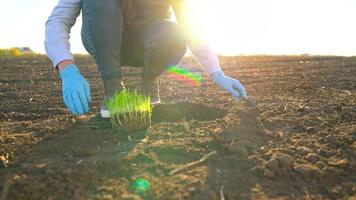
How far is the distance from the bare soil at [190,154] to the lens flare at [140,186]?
0.01m

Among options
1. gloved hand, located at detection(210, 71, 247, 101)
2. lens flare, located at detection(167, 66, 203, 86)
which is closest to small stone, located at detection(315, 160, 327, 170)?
gloved hand, located at detection(210, 71, 247, 101)

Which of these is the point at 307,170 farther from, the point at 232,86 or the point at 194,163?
the point at 232,86

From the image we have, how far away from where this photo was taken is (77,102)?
281 centimetres

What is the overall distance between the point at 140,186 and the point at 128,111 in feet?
3.06

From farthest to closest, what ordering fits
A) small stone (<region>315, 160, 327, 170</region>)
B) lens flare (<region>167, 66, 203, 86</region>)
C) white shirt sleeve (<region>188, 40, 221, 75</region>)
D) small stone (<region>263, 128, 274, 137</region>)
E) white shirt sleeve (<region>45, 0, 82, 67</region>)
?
lens flare (<region>167, 66, 203, 86</region>) < white shirt sleeve (<region>188, 40, 221, 75</region>) < white shirt sleeve (<region>45, 0, 82, 67</region>) < small stone (<region>263, 128, 274, 137</region>) < small stone (<region>315, 160, 327, 170</region>)

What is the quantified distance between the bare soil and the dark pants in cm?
35

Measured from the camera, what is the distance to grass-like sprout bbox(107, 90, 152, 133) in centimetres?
272

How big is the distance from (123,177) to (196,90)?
3427 mm

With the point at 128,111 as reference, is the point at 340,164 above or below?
below

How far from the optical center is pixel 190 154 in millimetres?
2252

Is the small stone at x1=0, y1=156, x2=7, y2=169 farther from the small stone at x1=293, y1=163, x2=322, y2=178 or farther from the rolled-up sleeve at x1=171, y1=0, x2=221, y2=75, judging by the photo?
the rolled-up sleeve at x1=171, y1=0, x2=221, y2=75

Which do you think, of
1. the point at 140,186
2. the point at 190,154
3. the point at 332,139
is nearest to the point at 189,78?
the point at 332,139

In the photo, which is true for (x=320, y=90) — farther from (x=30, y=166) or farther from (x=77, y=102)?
(x=30, y=166)

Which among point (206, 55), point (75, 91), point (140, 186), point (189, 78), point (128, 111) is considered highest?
point (206, 55)
